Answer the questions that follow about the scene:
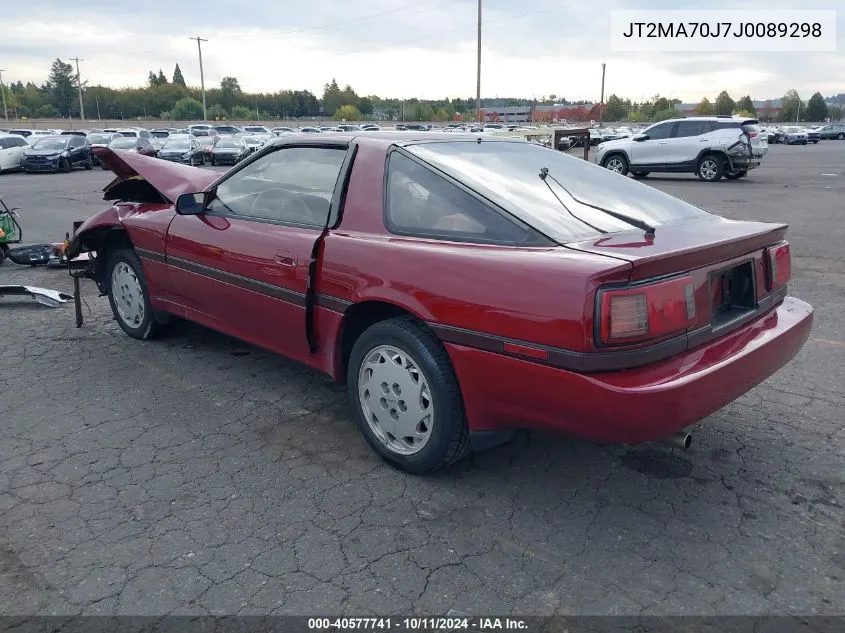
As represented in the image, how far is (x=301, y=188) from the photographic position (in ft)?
12.4

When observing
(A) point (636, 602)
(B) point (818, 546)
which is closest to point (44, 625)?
(A) point (636, 602)

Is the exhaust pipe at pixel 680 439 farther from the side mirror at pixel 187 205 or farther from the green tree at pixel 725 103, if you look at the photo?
the green tree at pixel 725 103

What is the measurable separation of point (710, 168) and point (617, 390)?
18.1 meters

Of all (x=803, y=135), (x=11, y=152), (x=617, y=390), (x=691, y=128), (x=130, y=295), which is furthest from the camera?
(x=803, y=135)

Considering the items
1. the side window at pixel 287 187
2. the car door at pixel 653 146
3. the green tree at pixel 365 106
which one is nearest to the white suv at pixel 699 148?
the car door at pixel 653 146

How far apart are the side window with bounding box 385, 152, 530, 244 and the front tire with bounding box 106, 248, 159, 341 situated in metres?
2.43

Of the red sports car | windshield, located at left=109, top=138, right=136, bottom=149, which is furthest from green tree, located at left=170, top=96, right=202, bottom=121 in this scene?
the red sports car

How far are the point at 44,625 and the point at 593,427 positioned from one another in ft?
6.43

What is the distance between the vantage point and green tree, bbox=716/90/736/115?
11128 cm

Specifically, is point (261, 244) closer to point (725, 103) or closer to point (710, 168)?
point (710, 168)

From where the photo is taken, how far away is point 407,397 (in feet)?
10.0

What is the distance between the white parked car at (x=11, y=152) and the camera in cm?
2472

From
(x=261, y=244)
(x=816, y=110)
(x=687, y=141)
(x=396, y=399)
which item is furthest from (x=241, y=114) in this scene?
(x=396, y=399)

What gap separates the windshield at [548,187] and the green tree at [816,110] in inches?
5004
